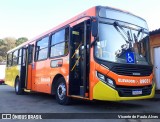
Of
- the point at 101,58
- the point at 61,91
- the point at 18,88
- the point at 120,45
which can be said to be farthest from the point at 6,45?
the point at 101,58

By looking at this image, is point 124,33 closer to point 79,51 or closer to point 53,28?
point 79,51

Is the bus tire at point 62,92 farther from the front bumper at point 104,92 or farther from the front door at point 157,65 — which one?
the front door at point 157,65

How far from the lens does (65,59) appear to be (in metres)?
9.92

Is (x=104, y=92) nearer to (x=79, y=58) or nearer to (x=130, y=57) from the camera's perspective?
(x=130, y=57)

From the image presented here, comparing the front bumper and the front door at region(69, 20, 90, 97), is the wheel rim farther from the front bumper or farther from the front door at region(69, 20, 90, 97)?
the front bumper

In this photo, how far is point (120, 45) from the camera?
856 cm

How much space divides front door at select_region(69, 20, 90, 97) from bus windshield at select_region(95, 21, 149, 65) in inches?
20.4

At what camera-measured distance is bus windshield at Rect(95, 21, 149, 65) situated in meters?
8.31

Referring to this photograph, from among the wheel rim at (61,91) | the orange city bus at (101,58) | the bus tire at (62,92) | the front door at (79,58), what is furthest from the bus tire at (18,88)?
the front door at (79,58)

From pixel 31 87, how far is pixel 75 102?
13.2ft

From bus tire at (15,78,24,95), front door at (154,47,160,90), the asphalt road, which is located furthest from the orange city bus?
front door at (154,47,160,90)

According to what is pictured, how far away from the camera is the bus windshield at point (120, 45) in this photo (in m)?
8.31

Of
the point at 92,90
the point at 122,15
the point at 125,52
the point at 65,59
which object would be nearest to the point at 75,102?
the point at 65,59

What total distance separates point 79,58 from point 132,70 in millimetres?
1883
